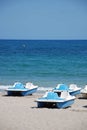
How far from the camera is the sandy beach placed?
35.0ft

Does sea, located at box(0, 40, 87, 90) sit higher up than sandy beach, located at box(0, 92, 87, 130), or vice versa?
sea, located at box(0, 40, 87, 90)

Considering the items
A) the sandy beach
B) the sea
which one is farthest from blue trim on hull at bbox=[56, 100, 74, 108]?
the sea

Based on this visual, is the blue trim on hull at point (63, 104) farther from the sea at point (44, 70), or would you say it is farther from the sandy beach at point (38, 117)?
the sea at point (44, 70)

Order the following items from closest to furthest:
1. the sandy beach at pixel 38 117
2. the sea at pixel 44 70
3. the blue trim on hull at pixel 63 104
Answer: the sandy beach at pixel 38 117
the blue trim on hull at pixel 63 104
the sea at pixel 44 70

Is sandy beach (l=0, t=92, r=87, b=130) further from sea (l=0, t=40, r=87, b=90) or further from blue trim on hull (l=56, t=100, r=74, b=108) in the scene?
sea (l=0, t=40, r=87, b=90)

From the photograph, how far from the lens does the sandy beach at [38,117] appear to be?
10.7 m

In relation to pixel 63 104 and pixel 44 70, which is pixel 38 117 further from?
pixel 44 70

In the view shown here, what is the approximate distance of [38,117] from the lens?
11.9 metres

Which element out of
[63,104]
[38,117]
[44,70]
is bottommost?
[38,117]

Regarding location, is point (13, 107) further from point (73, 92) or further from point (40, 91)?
point (40, 91)

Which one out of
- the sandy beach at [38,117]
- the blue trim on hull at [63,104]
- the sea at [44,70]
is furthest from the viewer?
the sea at [44,70]

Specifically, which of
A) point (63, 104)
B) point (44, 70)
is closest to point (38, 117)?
point (63, 104)

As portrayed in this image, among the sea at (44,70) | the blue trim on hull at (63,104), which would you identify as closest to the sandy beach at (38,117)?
the blue trim on hull at (63,104)

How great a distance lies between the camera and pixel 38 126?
1073 cm
